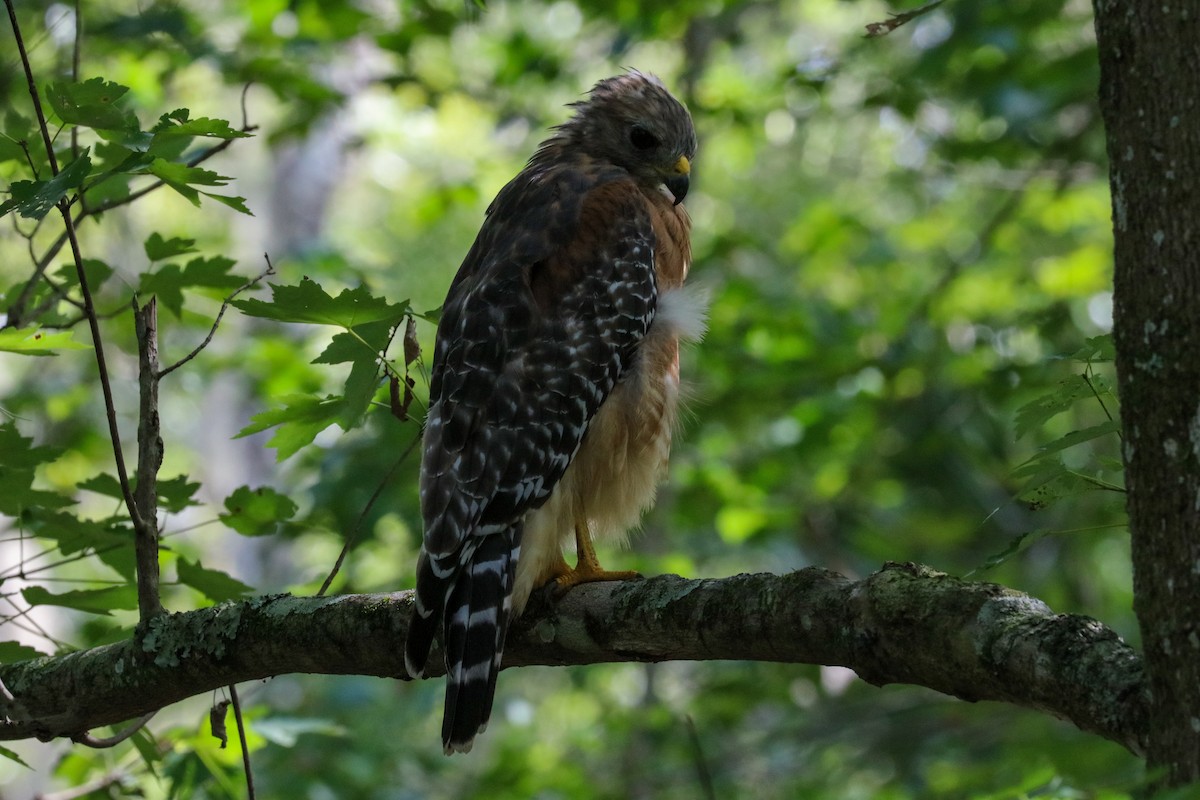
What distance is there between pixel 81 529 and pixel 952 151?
211 inches

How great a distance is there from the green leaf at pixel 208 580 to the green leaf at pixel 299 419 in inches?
16.0

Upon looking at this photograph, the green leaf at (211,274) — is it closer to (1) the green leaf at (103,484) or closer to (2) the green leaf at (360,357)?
(1) the green leaf at (103,484)

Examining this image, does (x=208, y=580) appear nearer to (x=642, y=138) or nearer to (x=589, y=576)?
(x=589, y=576)

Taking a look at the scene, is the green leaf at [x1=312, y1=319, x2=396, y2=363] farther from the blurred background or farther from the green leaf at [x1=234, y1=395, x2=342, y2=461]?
the blurred background

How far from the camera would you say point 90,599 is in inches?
121

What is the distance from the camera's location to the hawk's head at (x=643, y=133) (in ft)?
14.9

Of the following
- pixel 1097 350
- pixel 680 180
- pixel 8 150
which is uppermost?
pixel 680 180

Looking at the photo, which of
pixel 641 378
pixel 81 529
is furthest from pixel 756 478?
pixel 81 529

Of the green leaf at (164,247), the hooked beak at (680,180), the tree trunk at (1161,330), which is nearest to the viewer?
the tree trunk at (1161,330)

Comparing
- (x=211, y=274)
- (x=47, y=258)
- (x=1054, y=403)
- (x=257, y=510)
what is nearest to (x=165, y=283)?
(x=211, y=274)

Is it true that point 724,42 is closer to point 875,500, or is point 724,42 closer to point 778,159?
point 875,500

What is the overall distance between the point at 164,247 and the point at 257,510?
75 cm

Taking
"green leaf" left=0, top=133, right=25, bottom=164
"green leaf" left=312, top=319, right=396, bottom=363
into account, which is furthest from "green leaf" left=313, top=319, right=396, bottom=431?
"green leaf" left=0, top=133, right=25, bottom=164

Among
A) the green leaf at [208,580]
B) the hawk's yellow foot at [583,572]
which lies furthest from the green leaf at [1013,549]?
the green leaf at [208,580]
